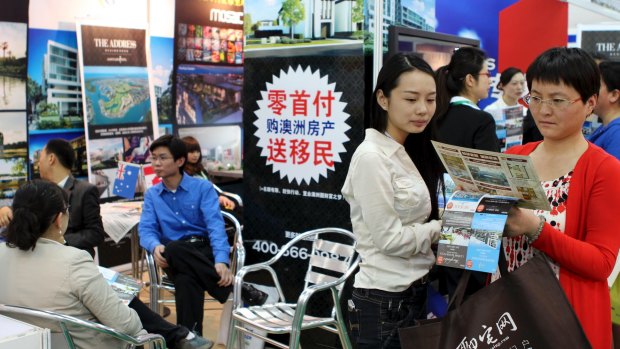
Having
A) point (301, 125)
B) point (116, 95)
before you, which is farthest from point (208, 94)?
point (301, 125)

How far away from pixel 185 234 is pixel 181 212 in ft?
0.42

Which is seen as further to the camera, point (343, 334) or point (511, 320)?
point (343, 334)

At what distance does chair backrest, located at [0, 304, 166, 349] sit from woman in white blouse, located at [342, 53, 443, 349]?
91cm

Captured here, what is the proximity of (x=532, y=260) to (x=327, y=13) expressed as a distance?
6.77 ft

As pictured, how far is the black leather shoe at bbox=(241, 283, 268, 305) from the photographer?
369 cm

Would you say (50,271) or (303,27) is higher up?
(303,27)

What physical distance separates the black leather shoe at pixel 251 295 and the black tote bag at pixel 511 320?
205 centimetres

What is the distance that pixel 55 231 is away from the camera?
2.60 m

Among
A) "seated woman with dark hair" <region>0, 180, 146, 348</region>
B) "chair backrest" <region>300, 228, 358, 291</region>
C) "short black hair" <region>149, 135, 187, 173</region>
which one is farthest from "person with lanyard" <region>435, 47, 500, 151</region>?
"seated woman with dark hair" <region>0, 180, 146, 348</region>

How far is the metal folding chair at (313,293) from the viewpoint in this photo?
9.69ft

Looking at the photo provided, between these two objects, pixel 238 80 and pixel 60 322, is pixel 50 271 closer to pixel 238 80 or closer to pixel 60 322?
pixel 60 322

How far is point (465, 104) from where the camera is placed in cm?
341

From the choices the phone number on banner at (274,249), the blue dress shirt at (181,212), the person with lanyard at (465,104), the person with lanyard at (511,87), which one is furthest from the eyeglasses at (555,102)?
the person with lanyard at (511,87)

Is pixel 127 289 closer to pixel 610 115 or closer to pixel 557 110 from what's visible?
pixel 557 110
